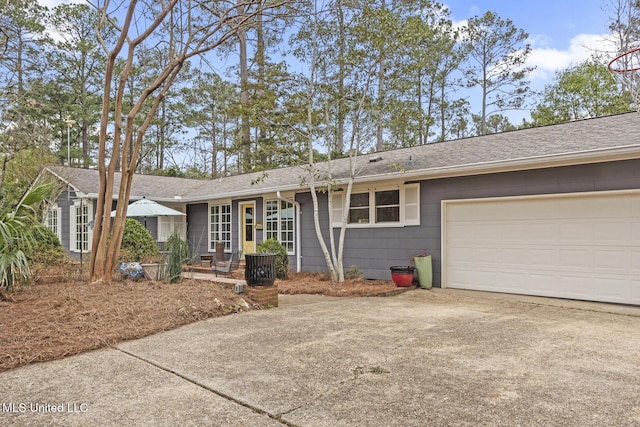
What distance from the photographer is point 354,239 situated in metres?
10.2

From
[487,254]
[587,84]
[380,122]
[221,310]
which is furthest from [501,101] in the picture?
[221,310]

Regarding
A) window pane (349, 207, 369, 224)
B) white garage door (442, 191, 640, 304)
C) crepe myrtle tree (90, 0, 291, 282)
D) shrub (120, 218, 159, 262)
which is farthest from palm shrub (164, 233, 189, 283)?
white garage door (442, 191, 640, 304)

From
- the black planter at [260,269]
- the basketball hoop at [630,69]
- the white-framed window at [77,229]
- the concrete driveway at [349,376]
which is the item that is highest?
the basketball hoop at [630,69]

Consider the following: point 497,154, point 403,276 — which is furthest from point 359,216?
point 497,154

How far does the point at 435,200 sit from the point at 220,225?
7.45 m

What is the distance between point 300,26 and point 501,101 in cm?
1590

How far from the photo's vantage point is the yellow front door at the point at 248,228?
12.7 m

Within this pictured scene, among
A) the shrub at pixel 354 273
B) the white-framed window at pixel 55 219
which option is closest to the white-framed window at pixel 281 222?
the shrub at pixel 354 273

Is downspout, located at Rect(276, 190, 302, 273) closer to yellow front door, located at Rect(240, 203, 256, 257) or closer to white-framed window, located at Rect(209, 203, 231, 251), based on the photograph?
yellow front door, located at Rect(240, 203, 256, 257)

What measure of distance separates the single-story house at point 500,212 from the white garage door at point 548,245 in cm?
2

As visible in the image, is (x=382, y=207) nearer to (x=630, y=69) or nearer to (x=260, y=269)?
(x=260, y=269)

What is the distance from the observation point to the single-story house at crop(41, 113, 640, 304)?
6836 millimetres

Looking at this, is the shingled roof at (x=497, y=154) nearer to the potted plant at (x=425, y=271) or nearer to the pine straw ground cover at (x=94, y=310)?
the potted plant at (x=425, y=271)

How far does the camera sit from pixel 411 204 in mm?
9227
